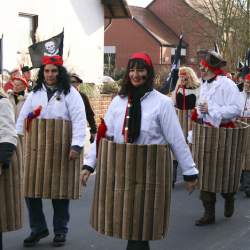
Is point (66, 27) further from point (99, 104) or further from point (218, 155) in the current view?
point (218, 155)

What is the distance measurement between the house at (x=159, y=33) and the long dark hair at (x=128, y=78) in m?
36.6

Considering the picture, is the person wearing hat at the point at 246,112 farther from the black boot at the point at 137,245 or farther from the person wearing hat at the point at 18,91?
the black boot at the point at 137,245

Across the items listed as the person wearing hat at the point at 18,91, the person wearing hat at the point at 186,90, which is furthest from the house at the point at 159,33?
the person wearing hat at the point at 18,91

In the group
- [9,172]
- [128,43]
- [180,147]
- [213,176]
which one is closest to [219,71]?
[213,176]

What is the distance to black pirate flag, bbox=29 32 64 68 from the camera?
6.09m

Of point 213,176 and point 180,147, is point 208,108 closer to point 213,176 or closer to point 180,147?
point 213,176

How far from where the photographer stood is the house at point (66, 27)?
52.0 ft

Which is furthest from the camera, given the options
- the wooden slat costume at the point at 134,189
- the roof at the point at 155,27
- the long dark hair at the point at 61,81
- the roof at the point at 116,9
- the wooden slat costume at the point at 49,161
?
the roof at the point at 155,27

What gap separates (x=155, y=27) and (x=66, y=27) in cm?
2961

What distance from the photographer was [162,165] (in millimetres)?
4258

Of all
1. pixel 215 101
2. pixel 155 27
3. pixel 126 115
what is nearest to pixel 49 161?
pixel 126 115

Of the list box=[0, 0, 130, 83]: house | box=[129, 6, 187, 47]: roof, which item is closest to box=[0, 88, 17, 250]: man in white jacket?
box=[0, 0, 130, 83]: house

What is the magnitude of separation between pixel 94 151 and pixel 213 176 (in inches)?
89.4

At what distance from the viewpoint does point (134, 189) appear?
4242 mm
